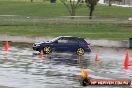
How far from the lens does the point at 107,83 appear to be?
18.6 meters

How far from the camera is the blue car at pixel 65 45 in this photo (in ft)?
116

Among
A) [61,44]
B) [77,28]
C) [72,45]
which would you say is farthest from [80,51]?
[77,28]

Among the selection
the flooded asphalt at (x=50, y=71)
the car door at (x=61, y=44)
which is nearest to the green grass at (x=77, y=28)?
the car door at (x=61, y=44)

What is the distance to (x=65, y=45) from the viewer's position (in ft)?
119

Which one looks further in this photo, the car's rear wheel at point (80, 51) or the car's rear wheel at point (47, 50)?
the car's rear wheel at point (80, 51)

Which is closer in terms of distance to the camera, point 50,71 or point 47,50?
point 50,71

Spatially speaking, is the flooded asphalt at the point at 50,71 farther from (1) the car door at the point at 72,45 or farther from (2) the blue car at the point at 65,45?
(1) the car door at the point at 72,45

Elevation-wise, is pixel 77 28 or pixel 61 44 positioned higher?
pixel 61 44

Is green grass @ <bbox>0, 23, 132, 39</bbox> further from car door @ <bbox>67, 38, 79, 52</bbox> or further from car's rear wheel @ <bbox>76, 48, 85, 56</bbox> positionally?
car's rear wheel @ <bbox>76, 48, 85, 56</bbox>

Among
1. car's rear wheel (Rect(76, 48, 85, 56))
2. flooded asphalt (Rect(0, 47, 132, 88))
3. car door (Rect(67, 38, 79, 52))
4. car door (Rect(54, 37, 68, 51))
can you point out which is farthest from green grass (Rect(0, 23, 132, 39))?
flooded asphalt (Rect(0, 47, 132, 88))

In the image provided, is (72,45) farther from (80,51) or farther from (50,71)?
(50,71)

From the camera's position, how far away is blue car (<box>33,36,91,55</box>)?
35219 millimetres

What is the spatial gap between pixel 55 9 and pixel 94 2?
800 inches

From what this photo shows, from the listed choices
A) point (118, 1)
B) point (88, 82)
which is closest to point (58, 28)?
point (88, 82)
